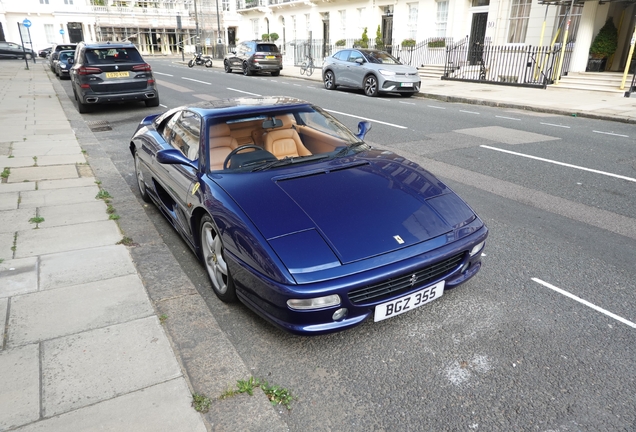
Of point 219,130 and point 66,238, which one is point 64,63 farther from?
point 219,130

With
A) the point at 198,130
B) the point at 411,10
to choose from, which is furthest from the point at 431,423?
the point at 411,10

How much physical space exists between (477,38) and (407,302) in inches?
897

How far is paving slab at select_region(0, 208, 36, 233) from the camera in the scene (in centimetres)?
454

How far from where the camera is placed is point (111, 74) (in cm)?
1147

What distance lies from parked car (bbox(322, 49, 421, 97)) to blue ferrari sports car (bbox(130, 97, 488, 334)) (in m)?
12.2

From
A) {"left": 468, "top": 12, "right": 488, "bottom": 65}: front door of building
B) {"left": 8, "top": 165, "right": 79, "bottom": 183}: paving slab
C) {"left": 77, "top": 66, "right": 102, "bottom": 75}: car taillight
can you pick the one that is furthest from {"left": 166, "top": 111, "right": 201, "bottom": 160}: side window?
{"left": 468, "top": 12, "right": 488, "bottom": 65}: front door of building

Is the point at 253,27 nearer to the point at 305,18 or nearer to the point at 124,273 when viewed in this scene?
the point at 305,18

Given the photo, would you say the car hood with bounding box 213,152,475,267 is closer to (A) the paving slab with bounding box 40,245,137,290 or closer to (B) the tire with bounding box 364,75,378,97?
(A) the paving slab with bounding box 40,245,137,290

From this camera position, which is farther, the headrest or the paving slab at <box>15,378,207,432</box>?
the headrest

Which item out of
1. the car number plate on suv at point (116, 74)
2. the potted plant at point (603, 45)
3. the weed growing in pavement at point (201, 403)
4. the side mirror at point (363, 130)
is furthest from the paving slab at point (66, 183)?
the potted plant at point (603, 45)

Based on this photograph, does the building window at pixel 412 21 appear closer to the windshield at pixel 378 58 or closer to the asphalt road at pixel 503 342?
the windshield at pixel 378 58

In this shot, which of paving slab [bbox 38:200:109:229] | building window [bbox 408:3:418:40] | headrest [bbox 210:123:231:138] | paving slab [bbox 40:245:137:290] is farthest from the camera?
building window [bbox 408:3:418:40]

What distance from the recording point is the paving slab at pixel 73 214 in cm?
474

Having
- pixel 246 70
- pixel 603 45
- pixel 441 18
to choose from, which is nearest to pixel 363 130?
pixel 603 45
